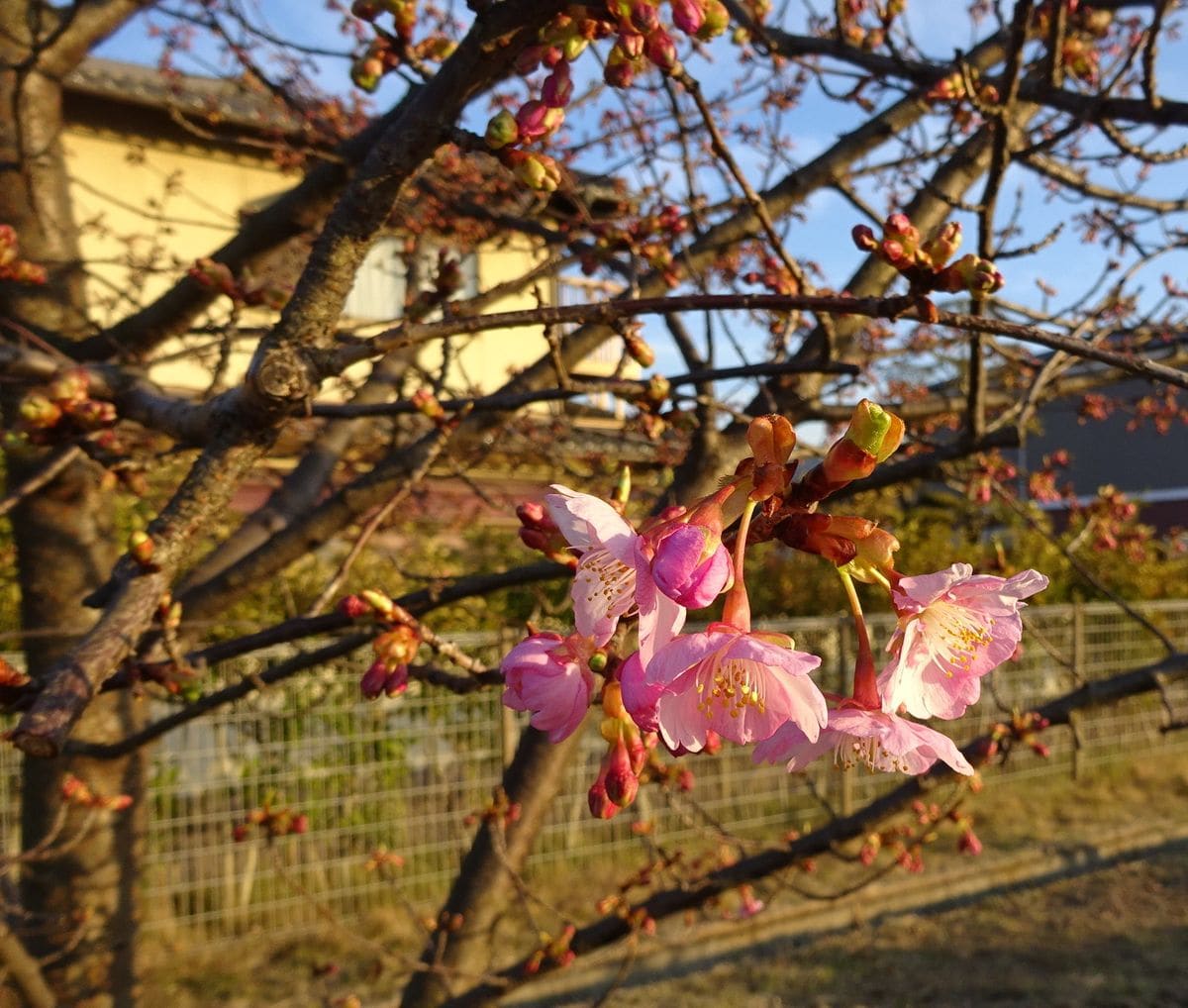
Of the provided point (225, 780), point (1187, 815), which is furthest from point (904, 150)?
point (1187, 815)

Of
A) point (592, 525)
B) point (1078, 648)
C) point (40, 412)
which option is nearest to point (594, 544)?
point (592, 525)

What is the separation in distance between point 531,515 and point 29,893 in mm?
2426

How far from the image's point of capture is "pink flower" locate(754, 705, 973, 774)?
0.76 m

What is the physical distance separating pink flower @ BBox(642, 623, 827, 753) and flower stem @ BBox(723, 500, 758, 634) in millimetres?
13

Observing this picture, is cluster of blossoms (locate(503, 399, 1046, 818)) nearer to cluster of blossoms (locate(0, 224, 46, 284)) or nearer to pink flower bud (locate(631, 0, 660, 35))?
pink flower bud (locate(631, 0, 660, 35))

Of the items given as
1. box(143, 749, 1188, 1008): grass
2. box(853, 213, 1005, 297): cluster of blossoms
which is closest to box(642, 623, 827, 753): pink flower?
box(853, 213, 1005, 297): cluster of blossoms

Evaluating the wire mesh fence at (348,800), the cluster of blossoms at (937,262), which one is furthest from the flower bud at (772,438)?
the wire mesh fence at (348,800)

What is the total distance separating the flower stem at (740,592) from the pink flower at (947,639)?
13 cm

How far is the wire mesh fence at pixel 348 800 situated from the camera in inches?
181

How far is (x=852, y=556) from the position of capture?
0.75 m

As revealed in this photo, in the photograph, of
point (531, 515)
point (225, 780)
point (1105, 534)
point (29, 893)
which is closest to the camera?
point (531, 515)

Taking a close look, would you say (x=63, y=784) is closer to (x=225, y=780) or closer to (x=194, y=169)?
(x=225, y=780)

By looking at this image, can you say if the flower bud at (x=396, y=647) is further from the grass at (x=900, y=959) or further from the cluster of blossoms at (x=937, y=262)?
the grass at (x=900, y=959)

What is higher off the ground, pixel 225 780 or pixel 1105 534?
pixel 1105 534
